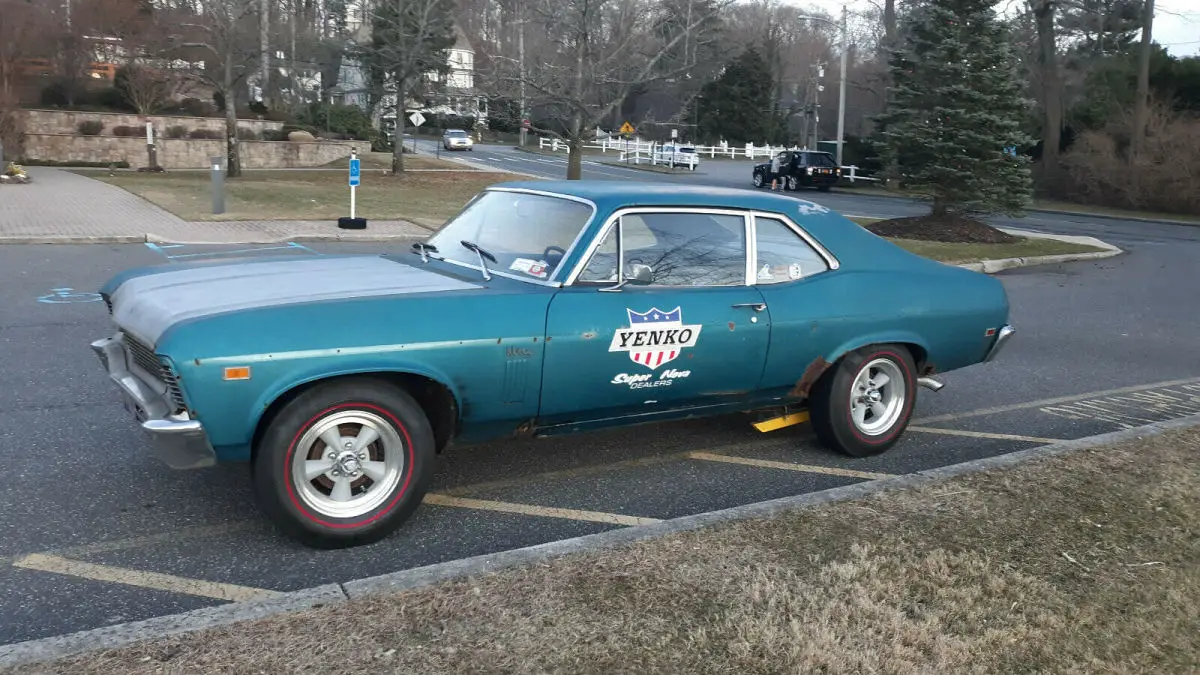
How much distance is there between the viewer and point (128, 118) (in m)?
34.7

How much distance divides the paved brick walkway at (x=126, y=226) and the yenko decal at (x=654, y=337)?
11.9m

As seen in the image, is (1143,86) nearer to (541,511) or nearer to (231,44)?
(231,44)

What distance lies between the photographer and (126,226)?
53.2ft

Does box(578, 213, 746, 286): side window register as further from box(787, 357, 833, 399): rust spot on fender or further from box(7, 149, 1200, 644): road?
box(7, 149, 1200, 644): road

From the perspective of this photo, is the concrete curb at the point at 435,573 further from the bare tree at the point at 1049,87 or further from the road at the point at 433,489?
the bare tree at the point at 1049,87

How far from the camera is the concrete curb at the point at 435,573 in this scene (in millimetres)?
3113

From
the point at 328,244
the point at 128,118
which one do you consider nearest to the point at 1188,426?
the point at 328,244

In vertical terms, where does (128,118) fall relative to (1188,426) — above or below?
above

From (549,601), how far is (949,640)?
1.41 meters

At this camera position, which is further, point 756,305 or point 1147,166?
point 1147,166

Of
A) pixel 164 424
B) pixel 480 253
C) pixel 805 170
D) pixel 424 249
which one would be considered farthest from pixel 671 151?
pixel 164 424

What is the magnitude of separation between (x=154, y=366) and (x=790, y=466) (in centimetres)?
335

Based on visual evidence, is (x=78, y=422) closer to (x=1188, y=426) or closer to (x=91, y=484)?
(x=91, y=484)

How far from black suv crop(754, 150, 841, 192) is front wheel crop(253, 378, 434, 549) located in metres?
35.3
